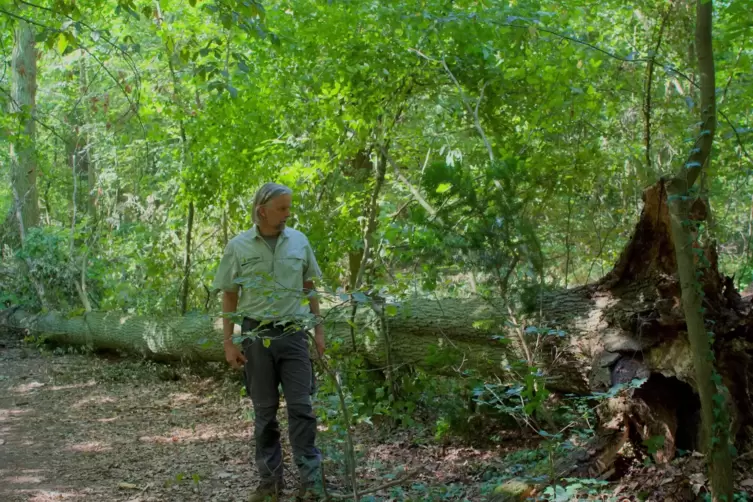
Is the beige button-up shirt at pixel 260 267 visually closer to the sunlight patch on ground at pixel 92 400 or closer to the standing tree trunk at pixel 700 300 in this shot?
the standing tree trunk at pixel 700 300

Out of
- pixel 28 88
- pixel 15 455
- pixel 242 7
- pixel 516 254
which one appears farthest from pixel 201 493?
pixel 28 88

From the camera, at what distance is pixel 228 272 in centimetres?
463

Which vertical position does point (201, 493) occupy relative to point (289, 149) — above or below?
below

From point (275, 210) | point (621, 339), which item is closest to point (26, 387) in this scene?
point (275, 210)

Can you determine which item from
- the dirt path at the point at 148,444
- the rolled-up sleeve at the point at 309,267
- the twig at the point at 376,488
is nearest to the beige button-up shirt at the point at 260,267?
the rolled-up sleeve at the point at 309,267

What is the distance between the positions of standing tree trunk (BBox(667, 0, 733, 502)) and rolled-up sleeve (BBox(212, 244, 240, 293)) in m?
2.73

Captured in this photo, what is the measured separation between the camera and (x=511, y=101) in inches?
258

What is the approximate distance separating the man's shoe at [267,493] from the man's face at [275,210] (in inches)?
67.1

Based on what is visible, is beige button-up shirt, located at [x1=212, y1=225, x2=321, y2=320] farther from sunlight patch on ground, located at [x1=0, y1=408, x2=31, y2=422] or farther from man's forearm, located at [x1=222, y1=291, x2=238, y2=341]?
sunlight patch on ground, located at [x1=0, y1=408, x2=31, y2=422]

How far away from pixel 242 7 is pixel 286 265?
1.79 meters

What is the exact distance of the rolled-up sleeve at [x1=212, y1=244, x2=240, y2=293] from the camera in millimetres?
4613

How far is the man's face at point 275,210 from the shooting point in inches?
179

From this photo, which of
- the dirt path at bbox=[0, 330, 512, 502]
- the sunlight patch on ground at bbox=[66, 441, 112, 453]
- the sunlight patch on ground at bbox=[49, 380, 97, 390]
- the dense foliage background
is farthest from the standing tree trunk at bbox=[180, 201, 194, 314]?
the sunlight patch on ground at bbox=[66, 441, 112, 453]

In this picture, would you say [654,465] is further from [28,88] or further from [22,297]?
[28,88]
